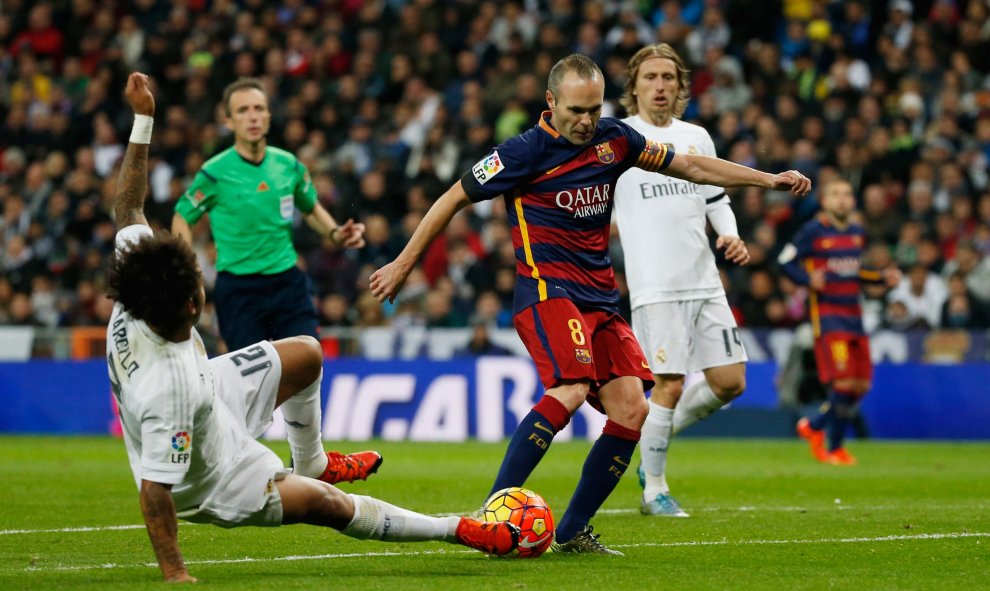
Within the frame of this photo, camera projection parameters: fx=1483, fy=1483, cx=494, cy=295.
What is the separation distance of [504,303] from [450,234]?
148 centimetres

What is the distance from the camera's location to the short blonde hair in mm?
8875

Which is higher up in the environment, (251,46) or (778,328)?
(251,46)

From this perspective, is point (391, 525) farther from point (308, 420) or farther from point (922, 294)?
point (922, 294)

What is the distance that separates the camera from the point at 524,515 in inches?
253

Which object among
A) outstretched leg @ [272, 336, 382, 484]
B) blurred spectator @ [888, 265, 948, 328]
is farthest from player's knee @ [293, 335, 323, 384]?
blurred spectator @ [888, 265, 948, 328]

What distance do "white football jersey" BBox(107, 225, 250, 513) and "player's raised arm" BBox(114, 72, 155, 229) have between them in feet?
1.00

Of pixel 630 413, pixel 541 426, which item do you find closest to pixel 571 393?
pixel 541 426

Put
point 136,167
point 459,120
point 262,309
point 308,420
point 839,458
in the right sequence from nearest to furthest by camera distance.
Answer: point 136,167 → point 308,420 → point 262,309 → point 839,458 → point 459,120

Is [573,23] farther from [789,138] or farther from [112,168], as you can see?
[112,168]

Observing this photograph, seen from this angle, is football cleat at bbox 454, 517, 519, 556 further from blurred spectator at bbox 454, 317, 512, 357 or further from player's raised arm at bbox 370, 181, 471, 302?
blurred spectator at bbox 454, 317, 512, 357

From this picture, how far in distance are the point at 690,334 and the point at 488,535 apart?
10.1 feet

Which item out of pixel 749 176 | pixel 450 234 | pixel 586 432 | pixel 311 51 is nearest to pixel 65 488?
pixel 749 176

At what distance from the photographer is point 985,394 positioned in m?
16.3

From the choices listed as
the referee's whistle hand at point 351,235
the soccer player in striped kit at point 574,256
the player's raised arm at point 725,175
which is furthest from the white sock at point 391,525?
the referee's whistle hand at point 351,235
